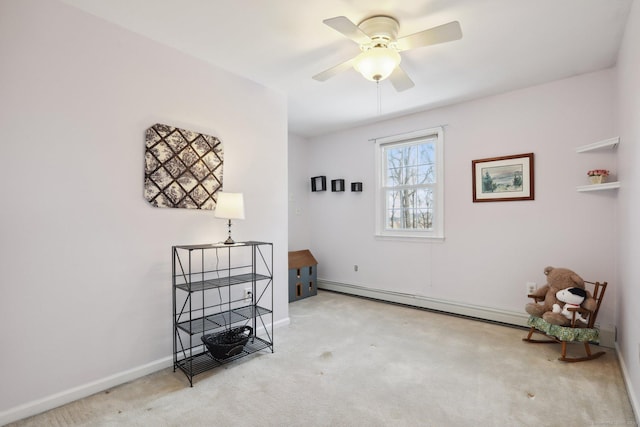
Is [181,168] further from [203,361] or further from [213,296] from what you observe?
[203,361]

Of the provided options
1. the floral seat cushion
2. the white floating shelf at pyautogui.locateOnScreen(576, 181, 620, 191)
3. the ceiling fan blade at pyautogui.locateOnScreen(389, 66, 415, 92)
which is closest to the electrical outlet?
the floral seat cushion

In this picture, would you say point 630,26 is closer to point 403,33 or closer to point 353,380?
point 403,33

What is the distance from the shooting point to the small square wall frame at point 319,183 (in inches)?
201

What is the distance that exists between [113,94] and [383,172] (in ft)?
10.9

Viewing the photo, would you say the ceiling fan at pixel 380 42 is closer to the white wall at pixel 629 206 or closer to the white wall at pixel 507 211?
the white wall at pixel 629 206

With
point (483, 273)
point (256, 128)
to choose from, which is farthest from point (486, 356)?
point (256, 128)

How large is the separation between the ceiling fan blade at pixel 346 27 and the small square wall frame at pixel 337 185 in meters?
2.79

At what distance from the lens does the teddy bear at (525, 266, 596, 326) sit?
2.67m

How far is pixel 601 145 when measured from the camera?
2.68 metres


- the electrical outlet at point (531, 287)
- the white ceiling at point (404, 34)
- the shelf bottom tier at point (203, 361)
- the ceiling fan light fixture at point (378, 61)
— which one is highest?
the white ceiling at point (404, 34)

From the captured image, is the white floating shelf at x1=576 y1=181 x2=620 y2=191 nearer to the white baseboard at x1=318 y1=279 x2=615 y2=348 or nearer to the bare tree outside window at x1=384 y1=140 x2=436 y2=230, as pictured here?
the white baseboard at x1=318 y1=279 x2=615 y2=348

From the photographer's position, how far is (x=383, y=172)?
15.1ft

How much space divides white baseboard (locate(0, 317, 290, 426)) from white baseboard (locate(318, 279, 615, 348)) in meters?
2.81

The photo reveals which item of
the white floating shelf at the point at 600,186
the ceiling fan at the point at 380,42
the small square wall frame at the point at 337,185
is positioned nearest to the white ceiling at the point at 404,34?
the ceiling fan at the point at 380,42
